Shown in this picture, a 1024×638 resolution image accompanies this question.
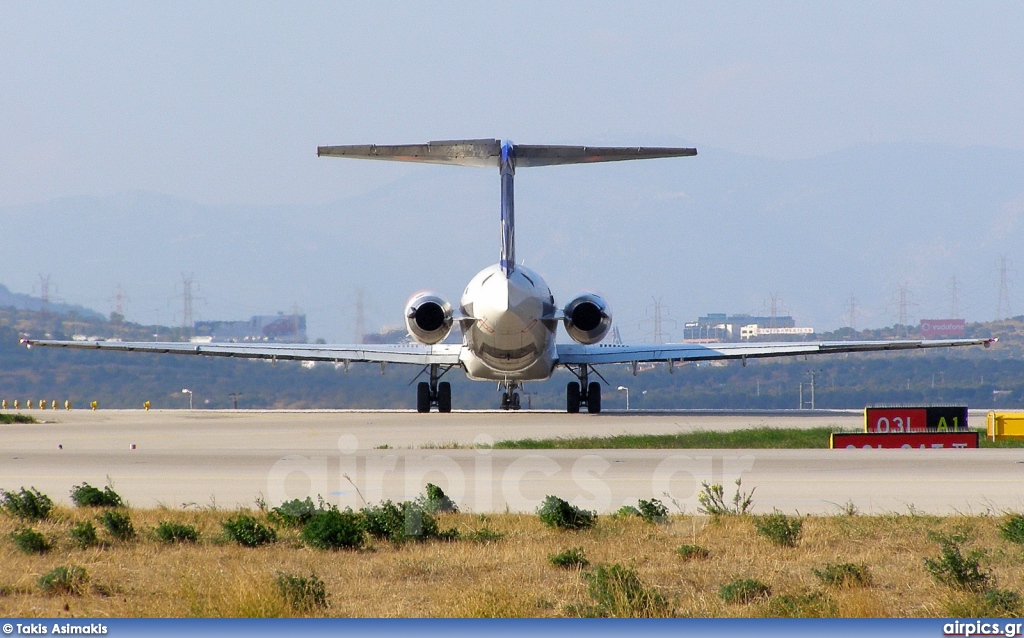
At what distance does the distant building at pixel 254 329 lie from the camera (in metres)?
71.2

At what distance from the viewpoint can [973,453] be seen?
23.8 m

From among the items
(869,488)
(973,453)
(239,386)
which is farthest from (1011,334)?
(869,488)

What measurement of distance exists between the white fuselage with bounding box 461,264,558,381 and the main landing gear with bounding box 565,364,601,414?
3.16 meters

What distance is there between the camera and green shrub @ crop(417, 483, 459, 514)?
14.5 metres

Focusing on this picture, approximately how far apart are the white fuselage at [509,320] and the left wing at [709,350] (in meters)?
3.72

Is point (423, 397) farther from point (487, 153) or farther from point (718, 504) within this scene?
point (718, 504)

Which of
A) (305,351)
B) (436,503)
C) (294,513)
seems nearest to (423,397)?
(305,351)

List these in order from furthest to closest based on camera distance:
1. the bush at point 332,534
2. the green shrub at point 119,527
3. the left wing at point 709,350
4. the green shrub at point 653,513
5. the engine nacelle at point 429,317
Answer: the left wing at point 709,350
the engine nacelle at point 429,317
the green shrub at point 653,513
the green shrub at point 119,527
the bush at point 332,534

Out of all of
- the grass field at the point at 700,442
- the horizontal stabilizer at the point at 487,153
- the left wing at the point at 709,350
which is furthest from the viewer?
the left wing at the point at 709,350

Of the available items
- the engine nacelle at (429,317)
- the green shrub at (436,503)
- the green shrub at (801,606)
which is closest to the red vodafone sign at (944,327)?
the engine nacelle at (429,317)

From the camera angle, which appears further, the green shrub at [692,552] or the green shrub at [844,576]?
the green shrub at [692,552]

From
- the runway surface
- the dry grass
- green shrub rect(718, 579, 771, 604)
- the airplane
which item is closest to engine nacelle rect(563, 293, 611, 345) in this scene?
the airplane

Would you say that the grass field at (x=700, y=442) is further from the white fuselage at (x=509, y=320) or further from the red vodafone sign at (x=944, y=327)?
the red vodafone sign at (x=944, y=327)

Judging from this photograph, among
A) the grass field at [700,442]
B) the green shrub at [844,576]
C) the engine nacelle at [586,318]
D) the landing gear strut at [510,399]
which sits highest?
the engine nacelle at [586,318]
